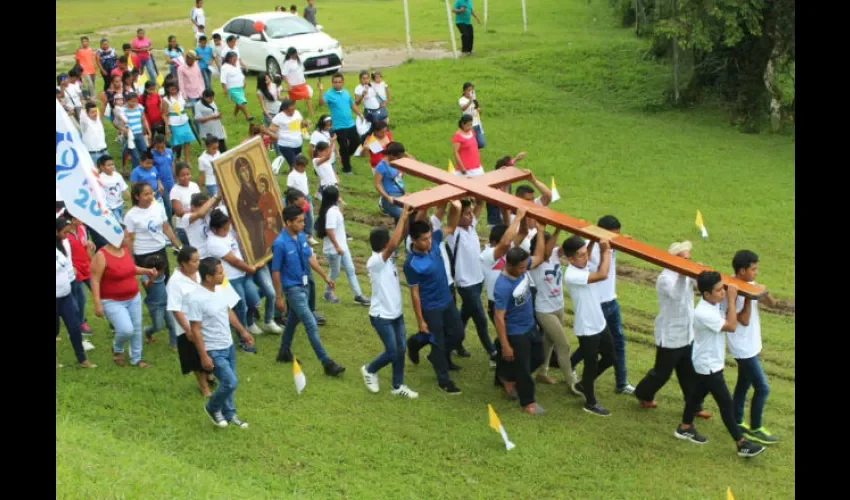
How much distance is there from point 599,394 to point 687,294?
156cm

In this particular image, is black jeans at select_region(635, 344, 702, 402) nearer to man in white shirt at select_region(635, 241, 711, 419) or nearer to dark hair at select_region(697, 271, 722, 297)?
man in white shirt at select_region(635, 241, 711, 419)

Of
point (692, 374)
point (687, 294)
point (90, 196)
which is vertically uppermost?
point (90, 196)

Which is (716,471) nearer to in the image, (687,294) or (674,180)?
(687,294)

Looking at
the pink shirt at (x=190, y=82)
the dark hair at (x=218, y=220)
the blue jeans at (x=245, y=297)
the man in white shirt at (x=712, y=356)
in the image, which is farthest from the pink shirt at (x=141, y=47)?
the man in white shirt at (x=712, y=356)

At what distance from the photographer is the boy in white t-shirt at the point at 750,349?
9052 millimetres

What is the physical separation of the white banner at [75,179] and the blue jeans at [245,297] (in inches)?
108

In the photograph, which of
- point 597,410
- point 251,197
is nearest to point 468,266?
point 597,410

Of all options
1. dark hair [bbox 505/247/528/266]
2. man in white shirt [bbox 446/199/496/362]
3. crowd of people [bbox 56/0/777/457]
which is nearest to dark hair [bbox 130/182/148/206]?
crowd of people [bbox 56/0/777/457]

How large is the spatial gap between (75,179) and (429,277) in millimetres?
3451

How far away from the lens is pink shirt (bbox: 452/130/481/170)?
15.7 m

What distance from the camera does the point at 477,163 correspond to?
627 inches

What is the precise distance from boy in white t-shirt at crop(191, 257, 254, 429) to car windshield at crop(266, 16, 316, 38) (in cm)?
1662

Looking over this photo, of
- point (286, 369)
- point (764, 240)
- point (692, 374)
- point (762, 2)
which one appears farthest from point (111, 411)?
point (762, 2)

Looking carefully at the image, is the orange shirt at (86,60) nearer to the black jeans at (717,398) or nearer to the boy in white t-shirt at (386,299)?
the boy in white t-shirt at (386,299)
